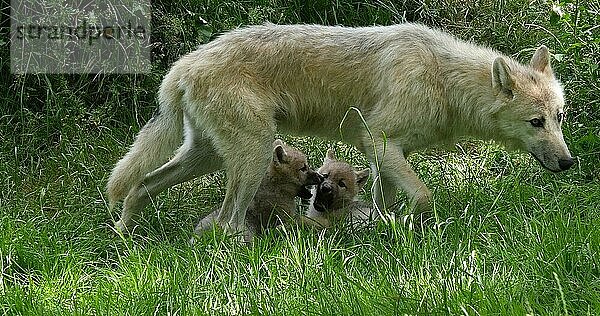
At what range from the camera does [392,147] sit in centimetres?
606

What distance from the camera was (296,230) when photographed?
5.97m

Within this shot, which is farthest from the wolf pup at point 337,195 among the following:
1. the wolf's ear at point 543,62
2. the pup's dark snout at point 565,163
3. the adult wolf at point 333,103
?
the wolf's ear at point 543,62

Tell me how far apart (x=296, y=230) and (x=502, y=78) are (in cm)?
175

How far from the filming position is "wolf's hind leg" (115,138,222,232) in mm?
6414

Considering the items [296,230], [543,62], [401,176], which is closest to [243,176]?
[296,230]

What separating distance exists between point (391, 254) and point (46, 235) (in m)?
2.39

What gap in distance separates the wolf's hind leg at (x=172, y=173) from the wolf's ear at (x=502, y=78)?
2.04 metres

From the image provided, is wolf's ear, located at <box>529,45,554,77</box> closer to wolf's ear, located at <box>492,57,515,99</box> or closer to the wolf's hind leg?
wolf's ear, located at <box>492,57,515,99</box>

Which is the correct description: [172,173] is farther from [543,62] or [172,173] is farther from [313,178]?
[543,62]

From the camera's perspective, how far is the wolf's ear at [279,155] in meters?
6.58

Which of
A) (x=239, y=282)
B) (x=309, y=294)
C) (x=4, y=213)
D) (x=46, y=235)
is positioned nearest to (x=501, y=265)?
(x=309, y=294)

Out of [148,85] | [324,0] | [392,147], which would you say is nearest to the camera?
[392,147]

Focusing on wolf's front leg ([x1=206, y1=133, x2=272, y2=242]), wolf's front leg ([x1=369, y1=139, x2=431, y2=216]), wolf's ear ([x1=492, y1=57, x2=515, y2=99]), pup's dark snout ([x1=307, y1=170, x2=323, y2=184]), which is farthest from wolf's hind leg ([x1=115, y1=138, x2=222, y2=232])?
wolf's ear ([x1=492, y1=57, x2=515, y2=99])

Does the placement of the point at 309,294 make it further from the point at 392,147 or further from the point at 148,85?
the point at 148,85
